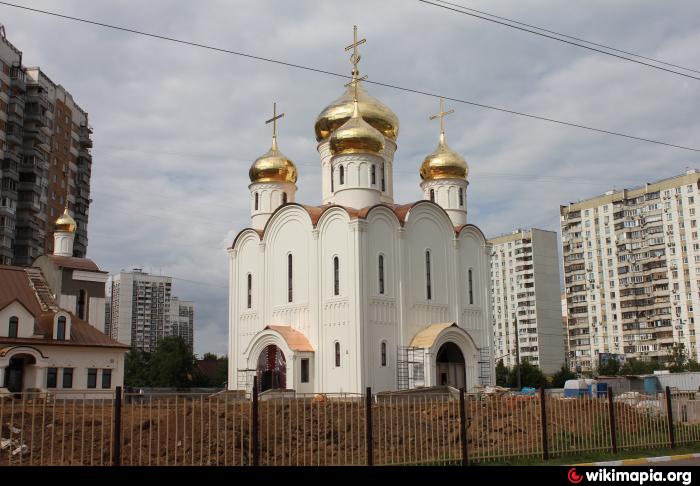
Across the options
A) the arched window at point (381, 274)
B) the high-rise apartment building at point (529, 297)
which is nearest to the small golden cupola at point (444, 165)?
the arched window at point (381, 274)

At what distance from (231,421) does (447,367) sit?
16.9 meters

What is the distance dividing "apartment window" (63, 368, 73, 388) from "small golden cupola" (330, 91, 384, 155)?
41.5 feet

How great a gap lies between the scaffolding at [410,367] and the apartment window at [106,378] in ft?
33.8

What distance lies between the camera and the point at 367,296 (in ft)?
84.7

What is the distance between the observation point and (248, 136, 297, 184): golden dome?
32.2 meters

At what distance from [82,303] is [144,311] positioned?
159 ft

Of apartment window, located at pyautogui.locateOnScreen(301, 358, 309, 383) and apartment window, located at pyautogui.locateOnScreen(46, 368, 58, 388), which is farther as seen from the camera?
apartment window, located at pyautogui.locateOnScreen(301, 358, 309, 383)

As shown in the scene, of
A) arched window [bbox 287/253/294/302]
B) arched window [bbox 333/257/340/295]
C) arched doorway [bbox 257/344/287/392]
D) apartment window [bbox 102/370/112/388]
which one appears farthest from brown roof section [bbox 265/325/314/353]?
apartment window [bbox 102/370/112/388]

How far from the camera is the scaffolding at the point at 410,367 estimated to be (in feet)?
85.4

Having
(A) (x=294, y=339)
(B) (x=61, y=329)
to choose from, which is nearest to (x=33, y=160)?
(B) (x=61, y=329)

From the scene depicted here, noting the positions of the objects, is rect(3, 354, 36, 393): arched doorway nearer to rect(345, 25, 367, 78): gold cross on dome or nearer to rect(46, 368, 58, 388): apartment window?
rect(46, 368, 58, 388): apartment window

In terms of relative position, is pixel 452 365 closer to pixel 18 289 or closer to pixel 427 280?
pixel 427 280

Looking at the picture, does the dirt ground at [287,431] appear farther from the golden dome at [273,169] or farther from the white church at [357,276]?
the golden dome at [273,169]
